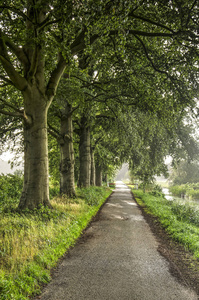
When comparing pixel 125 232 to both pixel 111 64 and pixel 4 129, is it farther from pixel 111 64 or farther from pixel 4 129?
pixel 4 129

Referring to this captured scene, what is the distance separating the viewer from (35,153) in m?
7.20

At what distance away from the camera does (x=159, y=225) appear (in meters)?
8.48

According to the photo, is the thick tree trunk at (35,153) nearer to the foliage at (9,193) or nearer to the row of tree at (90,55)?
the row of tree at (90,55)

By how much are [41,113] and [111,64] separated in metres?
4.27

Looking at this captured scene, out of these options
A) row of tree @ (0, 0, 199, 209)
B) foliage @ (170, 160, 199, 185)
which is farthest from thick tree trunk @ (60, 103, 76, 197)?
foliage @ (170, 160, 199, 185)

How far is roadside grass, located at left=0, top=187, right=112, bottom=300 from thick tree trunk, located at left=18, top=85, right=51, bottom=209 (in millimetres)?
504

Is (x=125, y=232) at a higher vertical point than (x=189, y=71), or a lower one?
lower

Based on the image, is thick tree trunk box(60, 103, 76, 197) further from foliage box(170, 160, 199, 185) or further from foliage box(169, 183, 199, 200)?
foliage box(170, 160, 199, 185)

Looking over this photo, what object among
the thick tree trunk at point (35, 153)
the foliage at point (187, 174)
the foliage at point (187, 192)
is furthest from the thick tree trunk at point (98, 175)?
the foliage at point (187, 174)

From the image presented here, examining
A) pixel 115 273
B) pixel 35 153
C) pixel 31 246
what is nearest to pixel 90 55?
pixel 35 153

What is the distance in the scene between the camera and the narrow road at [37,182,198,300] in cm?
350

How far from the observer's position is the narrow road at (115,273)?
3496 mm

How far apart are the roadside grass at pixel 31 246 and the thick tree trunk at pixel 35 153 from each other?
1.65 ft

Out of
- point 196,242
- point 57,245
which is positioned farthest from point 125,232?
point 57,245
